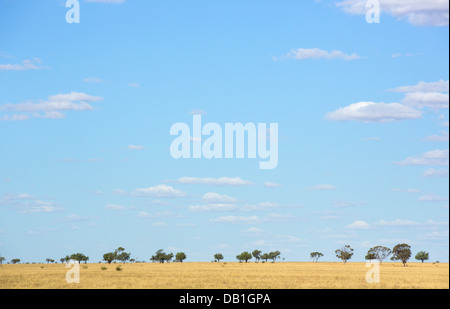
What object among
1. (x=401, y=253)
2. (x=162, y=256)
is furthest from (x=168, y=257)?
(x=401, y=253)

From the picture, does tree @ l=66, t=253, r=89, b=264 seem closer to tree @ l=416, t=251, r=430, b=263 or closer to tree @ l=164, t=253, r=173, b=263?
tree @ l=164, t=253, r=173, b=263

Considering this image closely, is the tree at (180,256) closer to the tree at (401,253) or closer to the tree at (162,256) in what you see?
the tree at (162,256)

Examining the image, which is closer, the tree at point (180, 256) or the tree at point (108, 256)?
the tree at point (108, 256)

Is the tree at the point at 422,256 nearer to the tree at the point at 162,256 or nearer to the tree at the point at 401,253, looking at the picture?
the tree at the point at 401,253

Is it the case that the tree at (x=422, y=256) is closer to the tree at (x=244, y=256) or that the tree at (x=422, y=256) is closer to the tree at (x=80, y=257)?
the tree at (x=244, y=256)

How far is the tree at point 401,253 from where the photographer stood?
153 metres

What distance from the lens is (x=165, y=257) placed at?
167375mm

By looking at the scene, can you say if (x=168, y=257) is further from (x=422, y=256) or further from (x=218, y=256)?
(x=422, y=256)

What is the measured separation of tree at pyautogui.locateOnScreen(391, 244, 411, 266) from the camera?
153m
